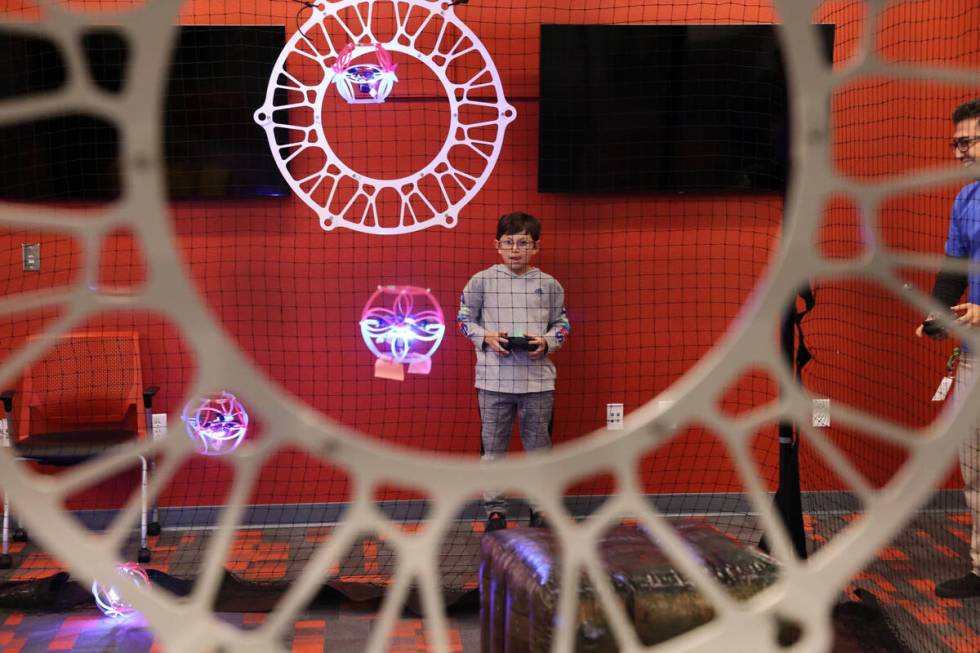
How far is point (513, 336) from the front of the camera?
11.2 ft

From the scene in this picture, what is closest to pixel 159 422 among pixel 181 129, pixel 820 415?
pixel 181 129

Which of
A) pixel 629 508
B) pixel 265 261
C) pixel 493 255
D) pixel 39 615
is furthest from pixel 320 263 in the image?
pixel 629 508

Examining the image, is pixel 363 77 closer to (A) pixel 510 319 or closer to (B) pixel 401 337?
(B) pixel 401 337

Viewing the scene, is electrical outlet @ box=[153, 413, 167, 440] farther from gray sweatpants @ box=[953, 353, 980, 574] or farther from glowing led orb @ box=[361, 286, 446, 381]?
gray sweatpants @ box=[953, 353, 980, 574]

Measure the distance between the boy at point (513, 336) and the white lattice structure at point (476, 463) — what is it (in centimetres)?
251

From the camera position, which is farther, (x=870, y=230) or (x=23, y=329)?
(x=23, y=329)

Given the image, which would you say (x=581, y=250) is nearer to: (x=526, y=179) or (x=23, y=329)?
(x=526, y=179)

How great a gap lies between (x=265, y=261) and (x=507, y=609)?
7.28ft

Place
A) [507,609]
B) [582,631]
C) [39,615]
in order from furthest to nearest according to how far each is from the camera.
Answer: [39,615] → [507,609] → [582,631]

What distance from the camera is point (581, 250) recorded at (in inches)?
148

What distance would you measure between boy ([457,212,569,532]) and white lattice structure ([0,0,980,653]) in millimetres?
2510

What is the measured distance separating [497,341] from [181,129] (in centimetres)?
137

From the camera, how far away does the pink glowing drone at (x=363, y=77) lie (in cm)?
311

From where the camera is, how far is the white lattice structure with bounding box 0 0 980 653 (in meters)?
0.81
